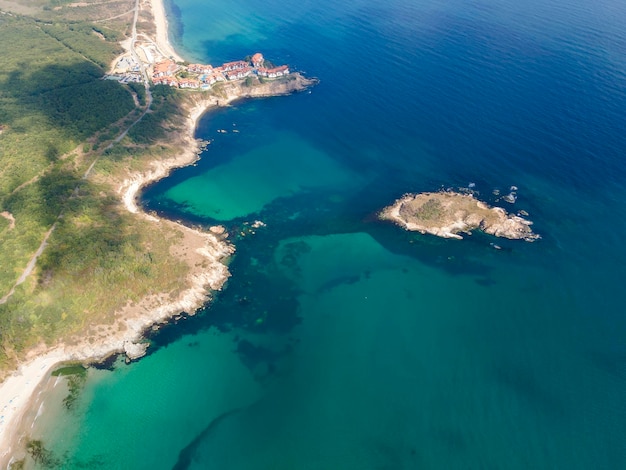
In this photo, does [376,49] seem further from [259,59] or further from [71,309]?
[71,309]

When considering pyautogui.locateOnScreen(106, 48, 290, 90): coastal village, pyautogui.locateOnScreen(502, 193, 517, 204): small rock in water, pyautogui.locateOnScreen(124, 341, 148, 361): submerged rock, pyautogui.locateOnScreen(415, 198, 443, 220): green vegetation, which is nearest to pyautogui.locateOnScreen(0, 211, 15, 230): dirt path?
pyautogui.locateOnScreen(124, 341, 148, 361): submerged rock

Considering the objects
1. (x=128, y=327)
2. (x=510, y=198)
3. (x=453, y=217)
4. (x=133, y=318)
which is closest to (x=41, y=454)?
(x=128, y=327)

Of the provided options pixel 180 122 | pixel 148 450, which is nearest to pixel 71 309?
pixel 148 450

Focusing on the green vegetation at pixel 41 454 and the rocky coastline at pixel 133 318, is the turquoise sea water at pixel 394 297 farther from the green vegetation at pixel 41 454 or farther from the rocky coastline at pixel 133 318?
the rocky coastline at pixel 133 318

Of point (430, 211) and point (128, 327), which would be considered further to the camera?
point (430, 211)

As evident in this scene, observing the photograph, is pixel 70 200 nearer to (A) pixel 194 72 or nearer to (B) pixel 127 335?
(B) pixel 127 335

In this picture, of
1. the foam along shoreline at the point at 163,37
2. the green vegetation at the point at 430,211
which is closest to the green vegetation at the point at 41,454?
the green vegetation at the point at 430,211

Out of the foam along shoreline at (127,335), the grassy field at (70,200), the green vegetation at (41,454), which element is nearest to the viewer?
the green vegetation at (41,454)
